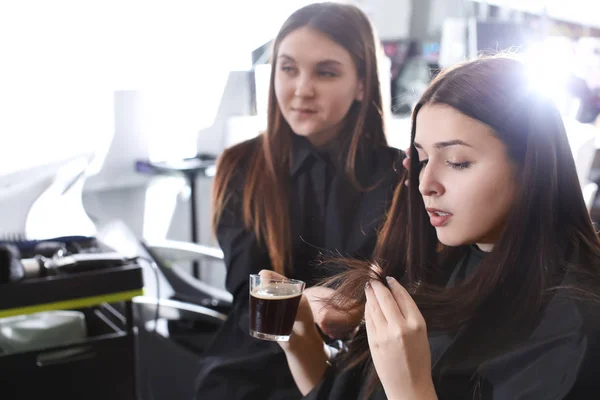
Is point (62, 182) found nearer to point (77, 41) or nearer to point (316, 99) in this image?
point (77, 41)

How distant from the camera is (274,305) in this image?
1146 millimetres

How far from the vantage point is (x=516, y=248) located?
99 centimetres

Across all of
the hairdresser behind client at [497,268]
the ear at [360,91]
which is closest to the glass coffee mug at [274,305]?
the hairdresser behind client at [497,268]

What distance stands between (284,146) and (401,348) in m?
0.90

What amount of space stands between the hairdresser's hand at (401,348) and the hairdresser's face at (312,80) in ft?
2.47

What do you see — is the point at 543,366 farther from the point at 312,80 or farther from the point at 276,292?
the point at 312,80

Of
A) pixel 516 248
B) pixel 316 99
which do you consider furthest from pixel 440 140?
pixel 316 99

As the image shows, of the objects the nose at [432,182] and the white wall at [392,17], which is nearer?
the nose at [432,182]

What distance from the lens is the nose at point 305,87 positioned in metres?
1.58

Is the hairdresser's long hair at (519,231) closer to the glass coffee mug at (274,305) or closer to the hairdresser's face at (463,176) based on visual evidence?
the hairdresser's face at (463,176)

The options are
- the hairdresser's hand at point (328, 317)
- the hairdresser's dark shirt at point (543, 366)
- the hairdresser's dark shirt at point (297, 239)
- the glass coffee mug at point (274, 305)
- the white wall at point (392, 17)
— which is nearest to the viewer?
the hairdresser's dark shirt at point (543, 366)

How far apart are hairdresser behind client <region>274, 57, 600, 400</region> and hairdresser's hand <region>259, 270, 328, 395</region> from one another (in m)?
0.23

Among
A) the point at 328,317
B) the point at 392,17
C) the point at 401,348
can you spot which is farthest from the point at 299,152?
the point at 392,17

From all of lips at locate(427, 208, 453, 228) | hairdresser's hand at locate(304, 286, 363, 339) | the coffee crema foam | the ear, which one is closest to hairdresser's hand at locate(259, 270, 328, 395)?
hairdresser's hand at locate(304, 286, 363, 339)
